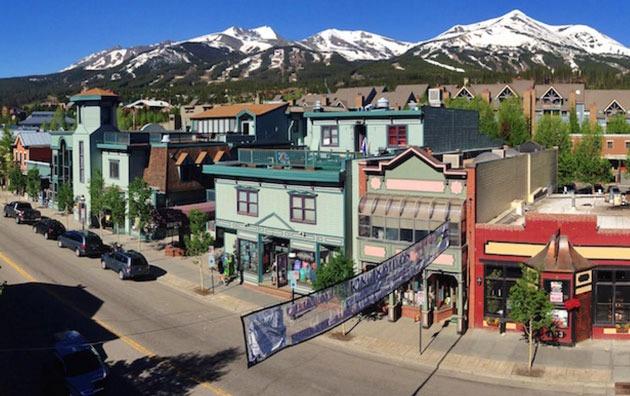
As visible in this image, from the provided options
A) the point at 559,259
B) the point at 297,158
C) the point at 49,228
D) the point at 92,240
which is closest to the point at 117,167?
the point at 49,228

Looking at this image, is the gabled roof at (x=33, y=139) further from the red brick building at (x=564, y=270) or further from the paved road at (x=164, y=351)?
the red brick building at (x=564, y=270)

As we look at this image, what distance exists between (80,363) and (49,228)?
32326mm

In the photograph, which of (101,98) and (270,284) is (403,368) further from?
(101,98)

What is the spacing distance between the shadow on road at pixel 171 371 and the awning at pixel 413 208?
9.41 metres

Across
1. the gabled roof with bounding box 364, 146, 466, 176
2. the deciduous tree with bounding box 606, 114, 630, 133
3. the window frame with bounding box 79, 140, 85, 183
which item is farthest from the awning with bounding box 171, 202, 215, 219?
the deciduous tree with bounding box 606, 114, 630, 133

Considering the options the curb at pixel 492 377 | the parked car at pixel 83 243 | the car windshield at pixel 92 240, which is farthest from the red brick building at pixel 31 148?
the curb at pixel 492 377

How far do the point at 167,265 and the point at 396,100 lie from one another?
340 ft

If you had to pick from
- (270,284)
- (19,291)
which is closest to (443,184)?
(270,284)

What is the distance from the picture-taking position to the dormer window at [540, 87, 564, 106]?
12462cm

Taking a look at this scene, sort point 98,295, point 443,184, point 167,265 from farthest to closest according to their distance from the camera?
point 167,265 < point 98,295 < point 443,184

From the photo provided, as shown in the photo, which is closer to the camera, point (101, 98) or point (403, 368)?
point (403, 368)

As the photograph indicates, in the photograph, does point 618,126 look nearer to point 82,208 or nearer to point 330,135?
point 330,135

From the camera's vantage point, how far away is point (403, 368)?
24031mm

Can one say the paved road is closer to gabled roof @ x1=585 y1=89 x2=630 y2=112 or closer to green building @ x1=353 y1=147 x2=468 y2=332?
green building @ x1=353 y1=147 x2=468 y2=332
